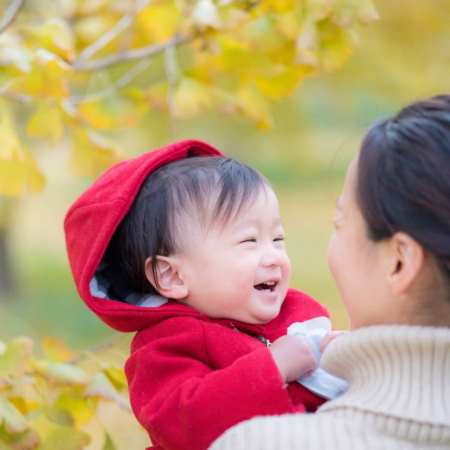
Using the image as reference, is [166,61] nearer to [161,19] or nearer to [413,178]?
[161,19]

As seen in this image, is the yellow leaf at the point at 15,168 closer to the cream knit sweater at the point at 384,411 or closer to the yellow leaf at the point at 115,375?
the yellow leaf at the point at 115,375

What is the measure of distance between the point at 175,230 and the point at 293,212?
8.65m

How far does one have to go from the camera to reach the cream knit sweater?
1.65m

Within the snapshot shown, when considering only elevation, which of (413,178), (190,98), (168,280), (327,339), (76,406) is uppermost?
(413,178)

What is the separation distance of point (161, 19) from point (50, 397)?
3.36 feet

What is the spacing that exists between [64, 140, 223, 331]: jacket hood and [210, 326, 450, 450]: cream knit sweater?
1.15ft

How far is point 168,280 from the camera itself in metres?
2.03

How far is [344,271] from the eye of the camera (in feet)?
5.78

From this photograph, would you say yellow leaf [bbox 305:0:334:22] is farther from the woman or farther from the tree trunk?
the tree trunk

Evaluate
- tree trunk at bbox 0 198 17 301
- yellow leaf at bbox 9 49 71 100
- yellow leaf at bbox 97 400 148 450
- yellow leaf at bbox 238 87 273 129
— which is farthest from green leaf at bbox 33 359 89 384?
tree trunk at bbox 0 198 17 301

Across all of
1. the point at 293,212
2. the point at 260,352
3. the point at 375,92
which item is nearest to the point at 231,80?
the point at 260,352

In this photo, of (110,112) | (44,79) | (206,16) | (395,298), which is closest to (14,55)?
(44,79)

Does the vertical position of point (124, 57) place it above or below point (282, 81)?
above

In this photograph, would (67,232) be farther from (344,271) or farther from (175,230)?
(344,271)
